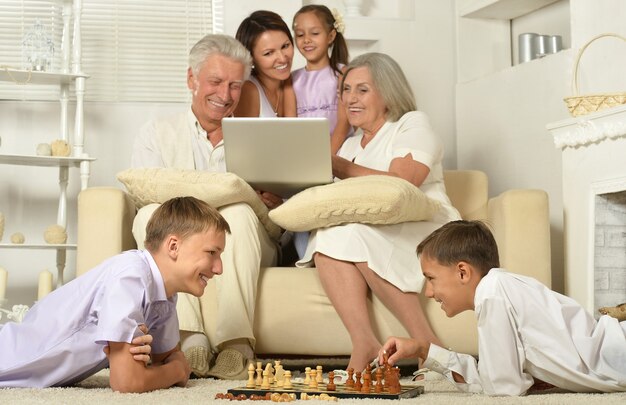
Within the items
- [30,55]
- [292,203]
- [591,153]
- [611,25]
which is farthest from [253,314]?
[30,55]

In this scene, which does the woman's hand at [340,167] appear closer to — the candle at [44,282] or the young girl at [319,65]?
the young girl at [319,65]

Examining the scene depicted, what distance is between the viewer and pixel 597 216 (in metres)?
3.18

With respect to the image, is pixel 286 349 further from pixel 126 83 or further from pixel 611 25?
pixel 126 83

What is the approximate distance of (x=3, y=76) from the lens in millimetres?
4191

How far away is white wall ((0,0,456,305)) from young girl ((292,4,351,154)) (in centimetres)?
73

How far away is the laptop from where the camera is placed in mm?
2744

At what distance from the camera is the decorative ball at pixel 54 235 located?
162 inches

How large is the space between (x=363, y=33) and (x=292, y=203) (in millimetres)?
2010

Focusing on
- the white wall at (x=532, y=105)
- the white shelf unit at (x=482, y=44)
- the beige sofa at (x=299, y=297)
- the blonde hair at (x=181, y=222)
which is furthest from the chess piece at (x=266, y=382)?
the white shelf unit at (x=482, y=44)

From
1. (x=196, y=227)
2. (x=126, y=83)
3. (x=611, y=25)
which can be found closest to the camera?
(x=196, y=227)

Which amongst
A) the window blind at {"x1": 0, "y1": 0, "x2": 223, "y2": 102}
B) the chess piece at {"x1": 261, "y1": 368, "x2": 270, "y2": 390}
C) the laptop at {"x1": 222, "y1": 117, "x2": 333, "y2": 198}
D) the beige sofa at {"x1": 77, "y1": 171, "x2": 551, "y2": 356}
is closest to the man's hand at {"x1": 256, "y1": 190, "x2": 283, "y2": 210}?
the laptop at {"x1": 222, "y1": 117, "x2": 333, "y2": 198}

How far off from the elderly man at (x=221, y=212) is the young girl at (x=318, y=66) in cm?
31

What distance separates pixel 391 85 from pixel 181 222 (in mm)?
1274

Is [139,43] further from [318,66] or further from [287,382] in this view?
[287,382]
